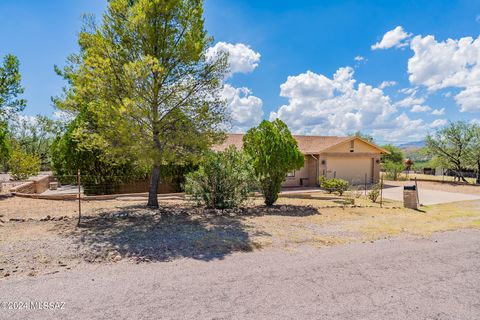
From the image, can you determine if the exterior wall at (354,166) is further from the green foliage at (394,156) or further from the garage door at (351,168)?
the green foliage at (394,156)

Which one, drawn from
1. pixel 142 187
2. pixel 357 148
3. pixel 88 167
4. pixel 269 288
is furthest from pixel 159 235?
pixel 357 148

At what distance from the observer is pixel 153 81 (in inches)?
310

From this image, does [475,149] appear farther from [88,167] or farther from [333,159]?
[88,167]

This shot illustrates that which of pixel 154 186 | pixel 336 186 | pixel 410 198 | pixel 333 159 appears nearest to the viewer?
pixel 154 186

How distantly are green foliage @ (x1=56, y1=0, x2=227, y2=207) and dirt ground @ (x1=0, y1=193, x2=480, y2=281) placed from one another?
2160mm

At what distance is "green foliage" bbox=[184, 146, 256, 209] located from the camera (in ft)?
31.9

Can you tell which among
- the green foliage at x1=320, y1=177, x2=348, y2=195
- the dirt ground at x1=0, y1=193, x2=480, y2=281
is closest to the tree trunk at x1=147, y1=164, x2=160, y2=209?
the dirt ground at x1=0, y1=193, x2=480, y2=281

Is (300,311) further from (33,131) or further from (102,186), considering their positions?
(33,131)

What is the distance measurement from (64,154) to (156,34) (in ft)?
30.4

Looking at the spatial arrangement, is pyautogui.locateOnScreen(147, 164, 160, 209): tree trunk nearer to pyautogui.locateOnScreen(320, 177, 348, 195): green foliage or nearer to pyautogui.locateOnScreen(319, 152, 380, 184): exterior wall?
pyautogui.locateOnScreen(320, 177, 348, 195): green foliage

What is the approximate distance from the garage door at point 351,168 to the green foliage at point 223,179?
41.3 feet

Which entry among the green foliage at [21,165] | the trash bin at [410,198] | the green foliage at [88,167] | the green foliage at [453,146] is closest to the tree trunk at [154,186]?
the green foliage at [88,167]

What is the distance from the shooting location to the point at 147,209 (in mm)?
9320

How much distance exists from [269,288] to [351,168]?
65.6 feet
